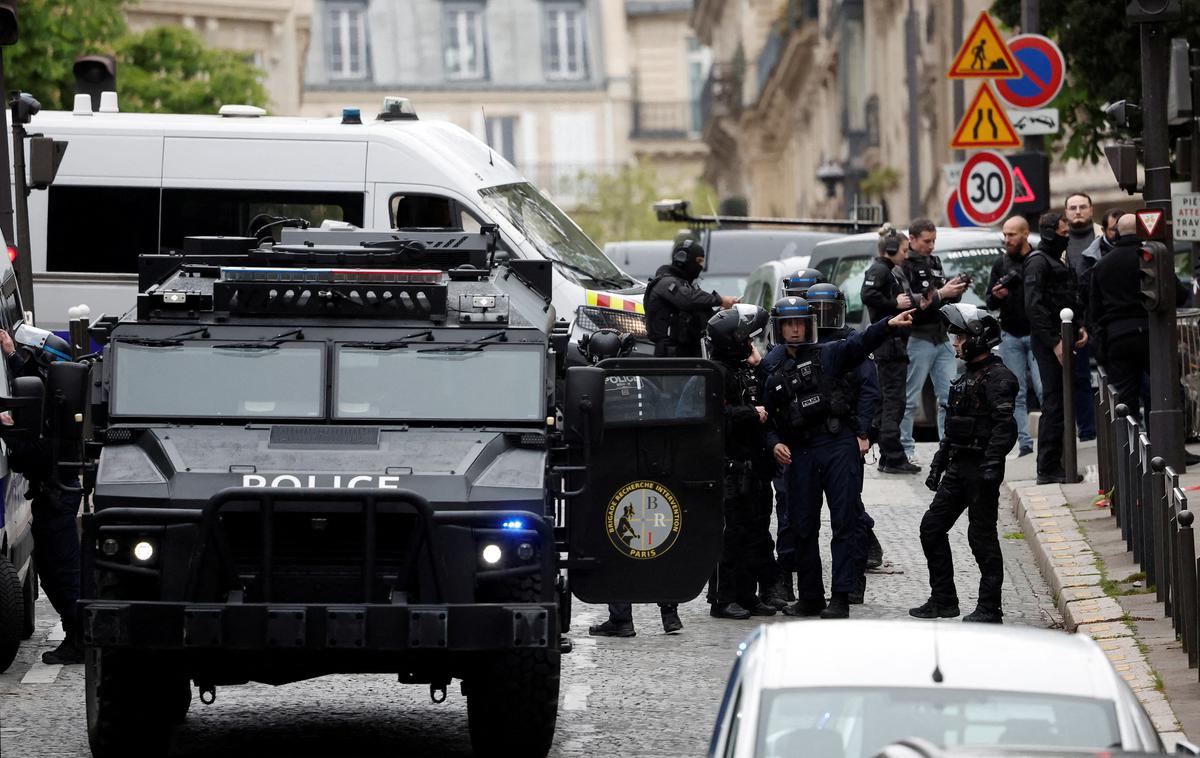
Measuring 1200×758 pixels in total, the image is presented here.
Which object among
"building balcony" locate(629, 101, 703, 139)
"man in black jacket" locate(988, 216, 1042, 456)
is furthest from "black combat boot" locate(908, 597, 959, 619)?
"building balcony" locate(629, 101, 703, 139)

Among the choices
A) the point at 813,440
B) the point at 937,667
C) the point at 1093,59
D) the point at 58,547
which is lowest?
the point at 937,667

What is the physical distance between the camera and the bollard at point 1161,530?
11953 mm

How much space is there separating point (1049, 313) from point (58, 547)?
8037 mm

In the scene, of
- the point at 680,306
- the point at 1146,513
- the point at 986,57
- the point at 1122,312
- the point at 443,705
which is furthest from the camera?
the point at 986,57

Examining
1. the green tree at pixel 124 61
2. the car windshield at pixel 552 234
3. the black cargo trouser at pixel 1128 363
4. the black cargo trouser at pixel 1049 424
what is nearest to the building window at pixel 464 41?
the green tree at pixel 124 61

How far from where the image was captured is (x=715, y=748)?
677 cm

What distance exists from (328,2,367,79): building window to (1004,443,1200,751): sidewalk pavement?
89.3 m

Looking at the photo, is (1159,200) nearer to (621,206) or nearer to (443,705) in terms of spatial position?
(443,705)

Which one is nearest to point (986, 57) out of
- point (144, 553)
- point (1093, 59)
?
point (1093, 59)

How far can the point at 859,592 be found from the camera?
1386 cm

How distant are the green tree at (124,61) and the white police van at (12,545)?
18.7m

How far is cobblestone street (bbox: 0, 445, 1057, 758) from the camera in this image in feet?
34.4

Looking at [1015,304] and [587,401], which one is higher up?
[1015,304]

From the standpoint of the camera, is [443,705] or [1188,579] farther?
[443,705]
